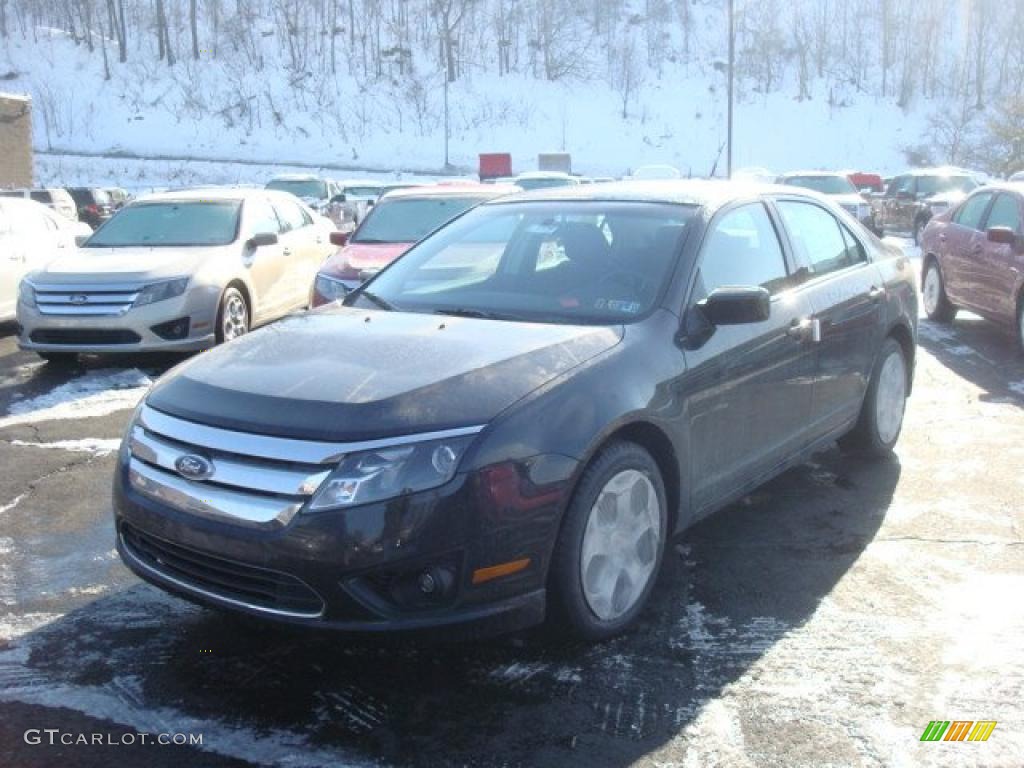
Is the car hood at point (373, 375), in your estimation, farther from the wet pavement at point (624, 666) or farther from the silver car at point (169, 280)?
the silver car at point (169, 280)

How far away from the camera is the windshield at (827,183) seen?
21094mm

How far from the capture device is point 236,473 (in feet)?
10.1

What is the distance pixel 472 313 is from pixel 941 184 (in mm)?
22805

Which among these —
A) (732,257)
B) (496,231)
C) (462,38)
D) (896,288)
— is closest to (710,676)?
(732,257)

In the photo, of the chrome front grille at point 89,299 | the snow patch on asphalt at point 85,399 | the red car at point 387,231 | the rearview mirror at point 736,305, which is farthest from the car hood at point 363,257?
the rearview mirror at point 736,305

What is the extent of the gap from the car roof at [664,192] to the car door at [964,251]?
519 cm

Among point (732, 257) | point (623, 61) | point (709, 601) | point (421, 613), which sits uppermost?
point (623, 61)

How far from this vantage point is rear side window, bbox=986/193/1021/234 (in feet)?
29.9

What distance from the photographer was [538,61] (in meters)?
77.6

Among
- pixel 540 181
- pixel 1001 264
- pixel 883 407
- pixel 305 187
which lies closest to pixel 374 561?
pixel 883 407

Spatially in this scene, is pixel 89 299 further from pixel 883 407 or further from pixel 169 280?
pixel 883 407

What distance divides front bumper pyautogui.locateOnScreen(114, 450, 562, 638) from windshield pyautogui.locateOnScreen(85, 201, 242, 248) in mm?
6691

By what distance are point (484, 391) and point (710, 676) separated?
1.21 metres

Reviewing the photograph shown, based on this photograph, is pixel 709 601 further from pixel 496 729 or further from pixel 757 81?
pixel 757 81
